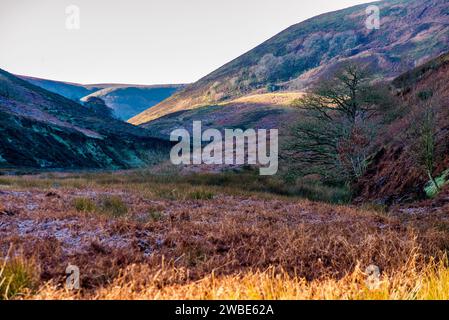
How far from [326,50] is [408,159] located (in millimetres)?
89366

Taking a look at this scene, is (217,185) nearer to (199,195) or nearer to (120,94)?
(199,195)

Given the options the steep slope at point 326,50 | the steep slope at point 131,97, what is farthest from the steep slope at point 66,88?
the steep slope at point 326,50

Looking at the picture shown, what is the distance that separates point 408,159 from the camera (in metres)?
13.7

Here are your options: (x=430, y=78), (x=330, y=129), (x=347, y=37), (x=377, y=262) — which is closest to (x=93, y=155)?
(x=330, y=129)

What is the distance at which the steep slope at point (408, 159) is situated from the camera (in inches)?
471

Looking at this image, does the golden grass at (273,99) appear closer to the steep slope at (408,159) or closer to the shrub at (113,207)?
the steep slope at (408,159)

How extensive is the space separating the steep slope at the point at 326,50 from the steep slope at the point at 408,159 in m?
58.6

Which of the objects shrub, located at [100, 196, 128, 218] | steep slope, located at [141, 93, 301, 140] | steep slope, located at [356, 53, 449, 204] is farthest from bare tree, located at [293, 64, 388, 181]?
steep slope, located at [141, 93, 301, 140]

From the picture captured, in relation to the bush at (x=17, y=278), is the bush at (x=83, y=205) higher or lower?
lower

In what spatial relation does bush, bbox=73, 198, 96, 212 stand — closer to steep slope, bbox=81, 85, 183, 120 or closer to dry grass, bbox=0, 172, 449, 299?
dry grass, bbox=0, 172, 449, 299

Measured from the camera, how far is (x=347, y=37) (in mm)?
94562

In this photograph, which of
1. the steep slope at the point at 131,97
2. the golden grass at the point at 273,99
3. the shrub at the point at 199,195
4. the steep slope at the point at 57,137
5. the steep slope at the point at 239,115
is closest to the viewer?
the shrub at the point at 199,195

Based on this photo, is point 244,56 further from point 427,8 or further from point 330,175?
point 330,175

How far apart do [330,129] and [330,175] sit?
2.61 m
